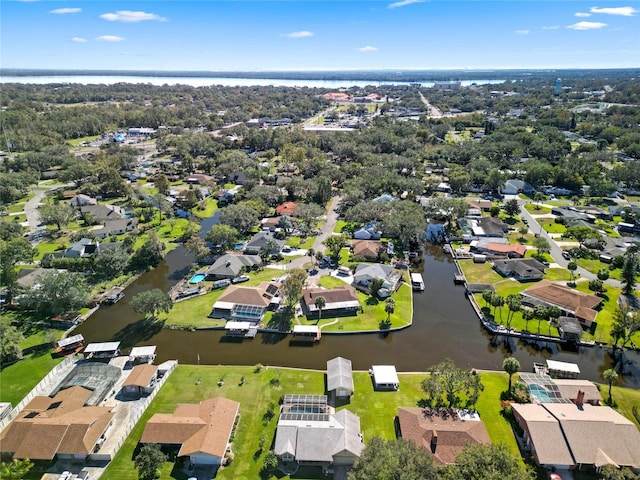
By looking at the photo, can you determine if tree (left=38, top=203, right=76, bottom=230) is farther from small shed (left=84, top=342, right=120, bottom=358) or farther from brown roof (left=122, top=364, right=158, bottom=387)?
brown roof (left=122, top=364, right=158, bottom=387)

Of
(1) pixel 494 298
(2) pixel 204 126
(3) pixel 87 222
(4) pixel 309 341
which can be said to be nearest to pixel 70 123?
(2) pixel 204 126

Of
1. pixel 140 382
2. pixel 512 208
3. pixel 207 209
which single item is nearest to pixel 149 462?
pixel 140 382

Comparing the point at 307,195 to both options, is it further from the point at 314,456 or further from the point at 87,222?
the point at 314,456

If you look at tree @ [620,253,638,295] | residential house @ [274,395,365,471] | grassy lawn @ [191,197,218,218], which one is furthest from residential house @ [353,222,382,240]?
residential house @ [274,395,365,471]

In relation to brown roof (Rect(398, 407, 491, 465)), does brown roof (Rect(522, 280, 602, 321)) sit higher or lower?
higher

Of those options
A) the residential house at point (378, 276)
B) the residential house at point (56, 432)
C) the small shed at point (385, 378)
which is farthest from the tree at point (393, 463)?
the residential house at point (378, 276)

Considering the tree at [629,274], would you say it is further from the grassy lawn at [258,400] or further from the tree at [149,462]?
the tree at [149,462]
